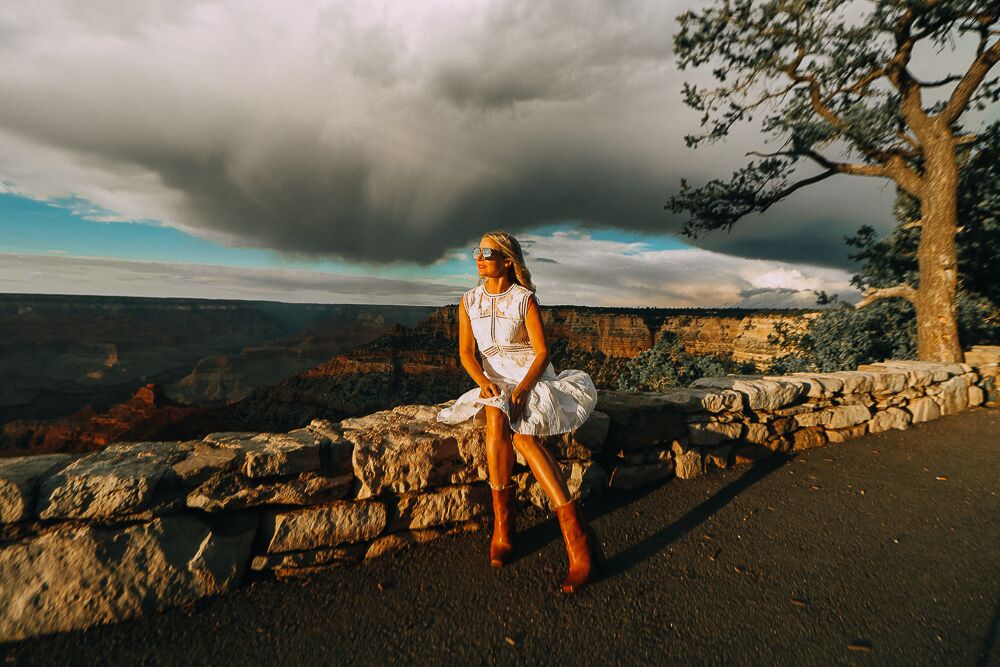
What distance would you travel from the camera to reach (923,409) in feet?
17.2

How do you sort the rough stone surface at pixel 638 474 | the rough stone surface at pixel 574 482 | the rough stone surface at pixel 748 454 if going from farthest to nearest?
the rough stone surface at pixel 748 454
the rough stone surface at pixel 638 474
the rough stone surface at pixel 574 482

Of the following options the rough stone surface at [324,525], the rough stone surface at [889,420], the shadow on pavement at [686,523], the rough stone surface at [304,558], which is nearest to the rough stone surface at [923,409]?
the rough stone surface at [889,420]

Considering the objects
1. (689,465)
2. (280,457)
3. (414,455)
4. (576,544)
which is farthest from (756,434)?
(280,457)

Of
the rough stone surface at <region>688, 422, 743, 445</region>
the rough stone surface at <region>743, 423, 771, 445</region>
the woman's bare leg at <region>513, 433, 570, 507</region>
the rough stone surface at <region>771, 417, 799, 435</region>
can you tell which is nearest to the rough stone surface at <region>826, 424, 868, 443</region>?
the rough stone surface at <region>771, 417, 799, 435</region>

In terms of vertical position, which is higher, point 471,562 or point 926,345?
point 926,345

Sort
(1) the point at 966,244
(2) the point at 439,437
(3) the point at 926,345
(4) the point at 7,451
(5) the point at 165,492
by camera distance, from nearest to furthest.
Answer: (5) the point at 165,492
(2) the point at 439,437
(3) the point at 926,345
(1) the point at 966,244
(4) the point at 7,451

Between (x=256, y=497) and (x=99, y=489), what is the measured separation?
2.09 feet

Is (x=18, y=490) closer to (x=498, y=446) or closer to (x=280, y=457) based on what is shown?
(x=280, y=457)

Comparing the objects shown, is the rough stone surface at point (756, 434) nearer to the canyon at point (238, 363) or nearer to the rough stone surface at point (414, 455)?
the rough stone surface at point (414, 455)

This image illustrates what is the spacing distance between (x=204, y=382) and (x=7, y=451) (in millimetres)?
27901

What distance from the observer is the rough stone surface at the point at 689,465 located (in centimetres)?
341

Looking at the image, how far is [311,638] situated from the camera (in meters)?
1.77

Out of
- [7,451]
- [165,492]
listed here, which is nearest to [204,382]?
[7,451]

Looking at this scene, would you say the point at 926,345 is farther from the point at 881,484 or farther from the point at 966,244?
the point at 881,484
